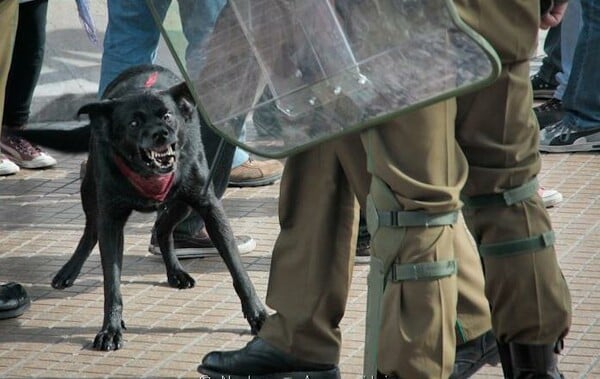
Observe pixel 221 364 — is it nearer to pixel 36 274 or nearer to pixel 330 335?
pixel 330 335

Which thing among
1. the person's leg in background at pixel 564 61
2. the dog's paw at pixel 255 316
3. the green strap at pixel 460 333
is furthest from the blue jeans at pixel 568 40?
the green strap at pixel 460 333

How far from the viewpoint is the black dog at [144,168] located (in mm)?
4801

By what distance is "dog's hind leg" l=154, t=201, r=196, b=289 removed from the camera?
5391 millimetres

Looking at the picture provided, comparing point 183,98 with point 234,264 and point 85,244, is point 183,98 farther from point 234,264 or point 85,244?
point 85,244

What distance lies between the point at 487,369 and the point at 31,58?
11.9 ft

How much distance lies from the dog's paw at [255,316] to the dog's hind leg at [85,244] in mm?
870

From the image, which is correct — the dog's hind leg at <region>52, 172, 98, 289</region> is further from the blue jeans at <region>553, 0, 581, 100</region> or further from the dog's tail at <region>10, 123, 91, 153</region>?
the blue jeans at <region>553, 0, 581, 100</region>

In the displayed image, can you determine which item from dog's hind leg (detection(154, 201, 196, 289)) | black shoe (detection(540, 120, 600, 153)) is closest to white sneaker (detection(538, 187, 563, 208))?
black shoe (detection(540, 120, 600, 153))

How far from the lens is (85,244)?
546 centimetres

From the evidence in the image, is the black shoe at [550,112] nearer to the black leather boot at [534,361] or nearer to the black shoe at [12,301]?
the black shoe at [12,301]

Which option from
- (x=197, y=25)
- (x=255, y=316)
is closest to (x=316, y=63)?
(x=197, y=25)

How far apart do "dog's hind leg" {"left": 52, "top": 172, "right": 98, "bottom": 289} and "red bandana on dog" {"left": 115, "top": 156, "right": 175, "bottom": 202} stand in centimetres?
49

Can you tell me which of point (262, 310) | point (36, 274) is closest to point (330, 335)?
point (262, 310)

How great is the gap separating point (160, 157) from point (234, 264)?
51 cm
